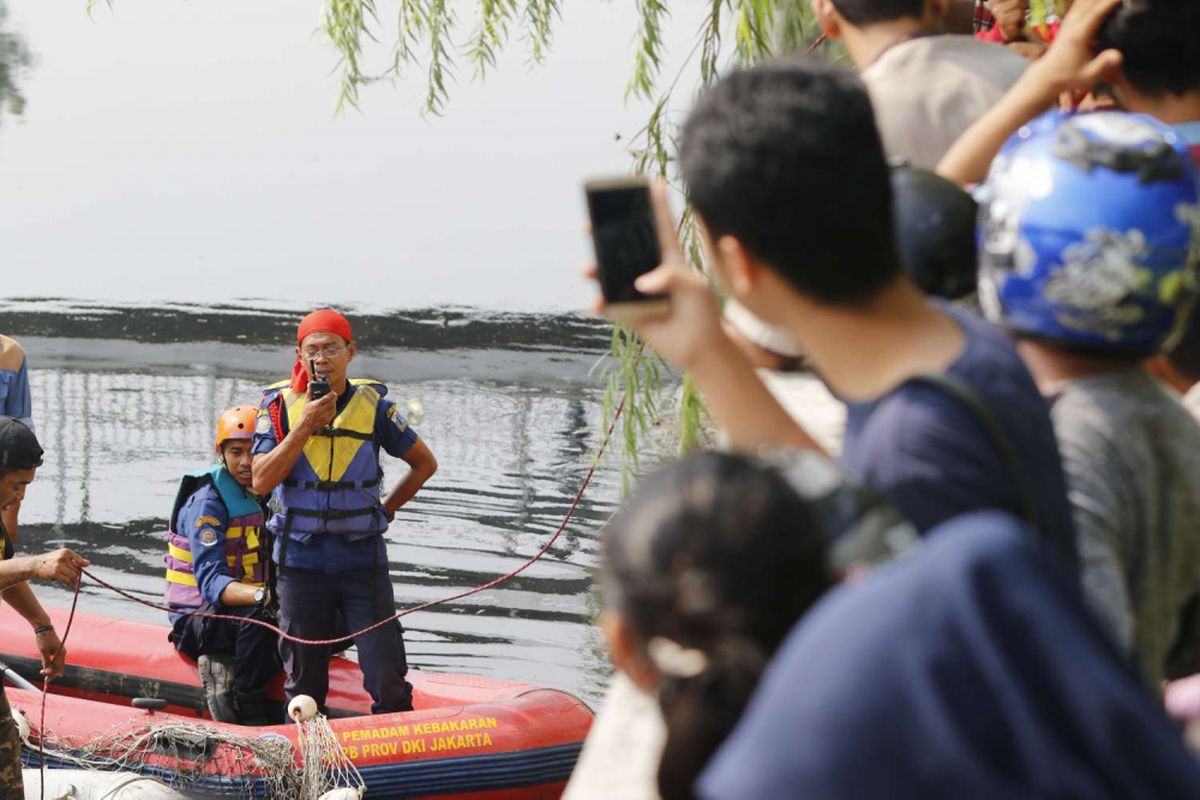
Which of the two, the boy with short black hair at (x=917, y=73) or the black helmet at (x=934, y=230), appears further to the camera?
the boy with short black hair at (x=917, y=73)

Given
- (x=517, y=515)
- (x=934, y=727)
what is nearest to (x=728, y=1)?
(x=934, y=727)

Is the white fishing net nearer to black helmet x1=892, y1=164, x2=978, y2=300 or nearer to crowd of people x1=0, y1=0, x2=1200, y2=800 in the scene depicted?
crowd of people x1=0, y1=0, x2=1200, y2=800

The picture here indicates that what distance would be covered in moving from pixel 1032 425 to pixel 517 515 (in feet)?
41.9

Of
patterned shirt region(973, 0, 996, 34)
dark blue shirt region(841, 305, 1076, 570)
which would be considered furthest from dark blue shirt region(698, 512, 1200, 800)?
patterned shirt region(973, 0, 996, 34)

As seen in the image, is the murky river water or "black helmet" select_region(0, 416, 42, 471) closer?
"black helmet" select_region(0, 416, 42, 471)

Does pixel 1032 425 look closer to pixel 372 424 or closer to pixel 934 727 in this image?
pixel 934 727

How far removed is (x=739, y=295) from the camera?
1498mm

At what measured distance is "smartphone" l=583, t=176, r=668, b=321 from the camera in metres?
1.64

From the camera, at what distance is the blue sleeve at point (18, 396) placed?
7387 millimetres

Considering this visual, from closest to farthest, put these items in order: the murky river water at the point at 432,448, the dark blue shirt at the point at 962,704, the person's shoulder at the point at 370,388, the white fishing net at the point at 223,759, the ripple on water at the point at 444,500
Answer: the dark blue shirt at the point at 962,704 < the white fishing net at the point at 223,759 < the person's shoulder at the point at 370,388 < the ripple on water at the point at 444,500 < the murky river water at the point at 432,448

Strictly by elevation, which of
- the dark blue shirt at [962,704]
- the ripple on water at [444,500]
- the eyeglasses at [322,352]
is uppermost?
the dark blue shirt at [962,704]

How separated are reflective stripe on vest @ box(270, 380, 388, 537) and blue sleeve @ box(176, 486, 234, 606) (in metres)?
0.25

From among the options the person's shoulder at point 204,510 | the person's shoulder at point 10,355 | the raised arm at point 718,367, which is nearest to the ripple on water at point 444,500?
the person's shoulder at point 204,510

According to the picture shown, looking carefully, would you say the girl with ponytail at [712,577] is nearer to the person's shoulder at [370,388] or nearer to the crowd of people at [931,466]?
the crowd of people at [931,466]
